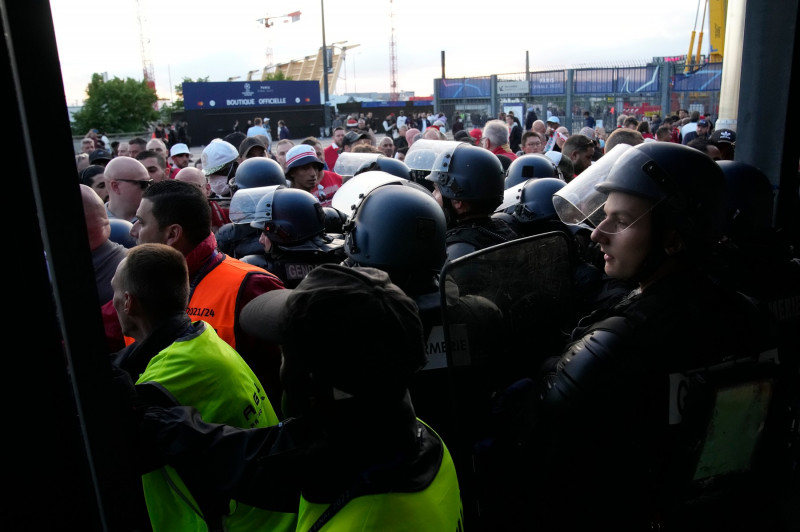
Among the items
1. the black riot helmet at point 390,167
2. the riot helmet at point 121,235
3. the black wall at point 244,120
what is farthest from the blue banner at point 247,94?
the riot helmet at point 121,235

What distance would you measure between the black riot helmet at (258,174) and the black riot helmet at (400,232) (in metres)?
2.78

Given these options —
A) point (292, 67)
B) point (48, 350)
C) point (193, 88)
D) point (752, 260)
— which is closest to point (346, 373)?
point (48, 350)

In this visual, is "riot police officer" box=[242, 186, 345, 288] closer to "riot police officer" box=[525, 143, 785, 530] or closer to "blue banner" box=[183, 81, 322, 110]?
"riot police officer" box=[525, 143, 785, 530]

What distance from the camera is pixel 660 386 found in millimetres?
1716

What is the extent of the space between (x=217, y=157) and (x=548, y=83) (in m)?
23.2

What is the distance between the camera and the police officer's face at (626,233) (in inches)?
76.5

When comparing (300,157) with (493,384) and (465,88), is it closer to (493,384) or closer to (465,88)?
(493,384)

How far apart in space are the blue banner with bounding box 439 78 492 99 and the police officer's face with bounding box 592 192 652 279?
94.1 feet

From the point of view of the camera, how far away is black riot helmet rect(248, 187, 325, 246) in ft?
12.2

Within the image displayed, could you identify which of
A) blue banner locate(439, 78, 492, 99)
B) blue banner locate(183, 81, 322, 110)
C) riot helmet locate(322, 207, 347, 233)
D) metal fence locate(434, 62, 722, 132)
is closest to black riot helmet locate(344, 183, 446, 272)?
riot helmet locate(322, 207, 347, 233)

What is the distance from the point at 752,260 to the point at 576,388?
4.00 ft

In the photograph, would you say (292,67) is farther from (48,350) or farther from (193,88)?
(48,350)

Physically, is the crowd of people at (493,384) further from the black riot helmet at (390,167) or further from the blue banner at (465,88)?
the blue banner at (465,88)

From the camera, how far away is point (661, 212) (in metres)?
1.93
